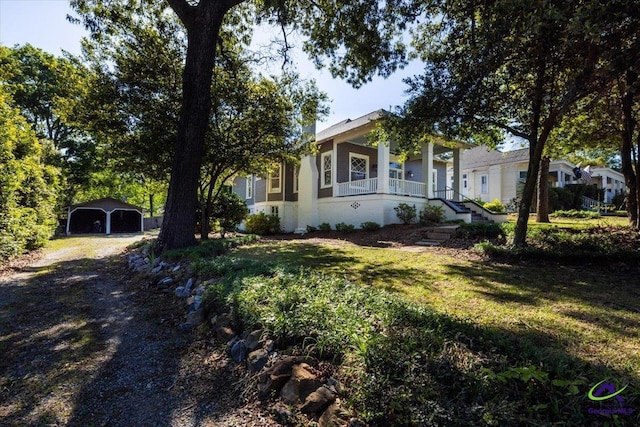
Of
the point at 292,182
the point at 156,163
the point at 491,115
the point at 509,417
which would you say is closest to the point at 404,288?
the point at 509,417

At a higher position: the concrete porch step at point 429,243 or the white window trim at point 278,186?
the white window trim at point 278,186

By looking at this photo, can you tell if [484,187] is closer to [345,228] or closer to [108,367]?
[345,228]

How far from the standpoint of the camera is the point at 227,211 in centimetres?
1420

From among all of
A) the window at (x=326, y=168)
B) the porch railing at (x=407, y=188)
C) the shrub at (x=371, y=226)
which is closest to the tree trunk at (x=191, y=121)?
the shrub at (x=371, y=226)

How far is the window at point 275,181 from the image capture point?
60.6 ft

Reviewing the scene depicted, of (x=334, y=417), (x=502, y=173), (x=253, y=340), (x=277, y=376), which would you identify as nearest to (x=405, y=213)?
(x=253, y=340)

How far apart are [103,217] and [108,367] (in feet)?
97.4

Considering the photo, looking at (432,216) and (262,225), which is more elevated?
(432,216)

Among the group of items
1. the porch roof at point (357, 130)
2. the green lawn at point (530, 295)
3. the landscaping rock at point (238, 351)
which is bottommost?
the landscaping rock at point (238, 351)

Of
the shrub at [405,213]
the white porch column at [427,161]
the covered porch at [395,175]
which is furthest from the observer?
the white porch column at [427,161]

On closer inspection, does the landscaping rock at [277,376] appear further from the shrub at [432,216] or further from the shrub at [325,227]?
the shrub at [325,227]

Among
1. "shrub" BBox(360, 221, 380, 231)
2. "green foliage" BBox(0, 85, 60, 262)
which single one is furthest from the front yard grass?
"shrub" BBox(360, 221, 380, 231)

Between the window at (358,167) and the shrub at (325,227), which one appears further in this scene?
the window at (358,167)

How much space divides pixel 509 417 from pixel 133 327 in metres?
4.23
